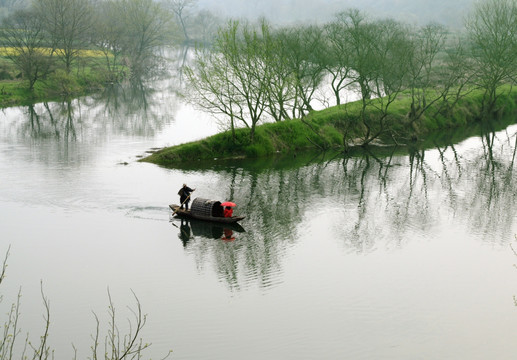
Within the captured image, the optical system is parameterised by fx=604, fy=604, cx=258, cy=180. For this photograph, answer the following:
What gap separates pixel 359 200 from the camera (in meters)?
37.6

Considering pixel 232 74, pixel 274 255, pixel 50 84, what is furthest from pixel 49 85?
pixel 274 255

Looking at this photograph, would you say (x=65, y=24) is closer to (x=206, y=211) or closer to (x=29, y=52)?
(x=29, y=52)

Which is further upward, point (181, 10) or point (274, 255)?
point (181, 10)

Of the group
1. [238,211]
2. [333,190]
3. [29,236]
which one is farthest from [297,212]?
[29,236]

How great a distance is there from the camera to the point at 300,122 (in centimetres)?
5469

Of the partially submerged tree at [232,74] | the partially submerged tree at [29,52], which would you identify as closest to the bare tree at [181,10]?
the partially submerged tree at [29,52]

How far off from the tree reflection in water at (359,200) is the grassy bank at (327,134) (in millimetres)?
2324

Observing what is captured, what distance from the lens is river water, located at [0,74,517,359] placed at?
20672mm

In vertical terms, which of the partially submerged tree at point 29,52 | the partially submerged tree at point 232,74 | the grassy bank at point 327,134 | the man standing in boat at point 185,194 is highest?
the partially submerged tree at point 29,52

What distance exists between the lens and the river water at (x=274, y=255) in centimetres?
2067

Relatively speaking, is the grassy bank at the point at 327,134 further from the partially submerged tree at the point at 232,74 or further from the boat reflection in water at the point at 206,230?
the boat reflection in water at the point at 206,230

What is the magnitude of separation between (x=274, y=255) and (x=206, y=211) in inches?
233

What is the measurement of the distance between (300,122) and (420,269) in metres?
30.1

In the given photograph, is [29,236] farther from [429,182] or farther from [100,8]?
[100,8]
